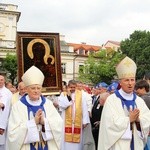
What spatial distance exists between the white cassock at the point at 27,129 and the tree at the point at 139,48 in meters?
47.0

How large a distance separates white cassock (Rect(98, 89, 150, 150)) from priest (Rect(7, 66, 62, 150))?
2.38 feet

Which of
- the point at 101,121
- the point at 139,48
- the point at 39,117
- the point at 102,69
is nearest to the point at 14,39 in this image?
the point at 102,69

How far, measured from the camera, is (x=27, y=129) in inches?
254

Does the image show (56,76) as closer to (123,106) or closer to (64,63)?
(123,106)

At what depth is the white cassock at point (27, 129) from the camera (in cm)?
646

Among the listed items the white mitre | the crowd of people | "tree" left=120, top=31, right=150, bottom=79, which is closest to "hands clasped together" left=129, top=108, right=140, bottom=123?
the crowd of people

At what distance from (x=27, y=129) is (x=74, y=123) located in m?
4.06

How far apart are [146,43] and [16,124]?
161ft

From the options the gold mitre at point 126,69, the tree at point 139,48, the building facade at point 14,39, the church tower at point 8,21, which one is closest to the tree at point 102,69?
the tree at point 139,48

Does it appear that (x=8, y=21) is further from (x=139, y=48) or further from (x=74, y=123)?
(x=74, y=123)

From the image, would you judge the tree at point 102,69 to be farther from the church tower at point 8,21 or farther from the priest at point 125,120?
the priest at point 125,120

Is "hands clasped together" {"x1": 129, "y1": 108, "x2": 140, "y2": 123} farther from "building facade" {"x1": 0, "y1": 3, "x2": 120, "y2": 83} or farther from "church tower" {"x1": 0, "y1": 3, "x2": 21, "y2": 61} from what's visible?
"church tower" {"x1": 0, "y1": 3, "x2": 21, "y2": 61}

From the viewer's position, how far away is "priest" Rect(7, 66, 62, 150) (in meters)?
6.47

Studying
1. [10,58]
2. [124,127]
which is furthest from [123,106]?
[10,58]
